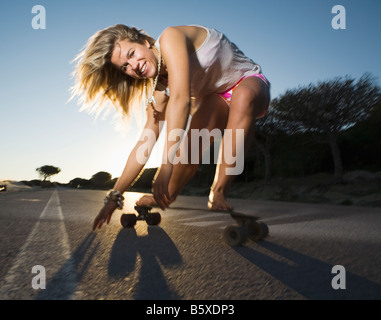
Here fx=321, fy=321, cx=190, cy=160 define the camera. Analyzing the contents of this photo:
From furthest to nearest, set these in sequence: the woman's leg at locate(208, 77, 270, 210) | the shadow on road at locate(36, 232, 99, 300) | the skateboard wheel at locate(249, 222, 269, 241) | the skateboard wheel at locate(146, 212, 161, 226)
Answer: the skateboard wheel at locate(146, 212, 161, 226), the woman's leg at locate(208, 77, 270, 210), the skateboard wheel at locate(249, 222, 269, 241), the shadow on road at locate(36, 232, 99, 300)

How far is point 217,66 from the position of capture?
8.95 ft

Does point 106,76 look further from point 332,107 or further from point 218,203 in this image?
point 332,107

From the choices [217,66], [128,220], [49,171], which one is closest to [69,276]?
[128,220]

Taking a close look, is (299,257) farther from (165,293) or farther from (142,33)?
(142,33)

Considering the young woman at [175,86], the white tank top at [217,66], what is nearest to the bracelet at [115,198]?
the young woman at [175,86]

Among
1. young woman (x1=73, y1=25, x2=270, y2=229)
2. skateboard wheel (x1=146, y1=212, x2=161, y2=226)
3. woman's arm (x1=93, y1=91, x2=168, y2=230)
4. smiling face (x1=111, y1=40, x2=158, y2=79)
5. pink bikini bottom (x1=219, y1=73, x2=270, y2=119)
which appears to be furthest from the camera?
skateboard wheel (x1=146, y1=212, x2=161, y2=226)

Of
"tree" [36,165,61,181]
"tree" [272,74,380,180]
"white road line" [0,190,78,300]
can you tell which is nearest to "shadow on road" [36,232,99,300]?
"white road line" [0,190,78,300]

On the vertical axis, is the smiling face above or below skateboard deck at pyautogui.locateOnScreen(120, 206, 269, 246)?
above

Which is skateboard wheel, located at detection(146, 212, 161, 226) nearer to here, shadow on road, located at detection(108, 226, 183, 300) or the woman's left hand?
shadow on road, located at detection(108, 226, 183, 300)

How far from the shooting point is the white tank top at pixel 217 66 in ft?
8.46

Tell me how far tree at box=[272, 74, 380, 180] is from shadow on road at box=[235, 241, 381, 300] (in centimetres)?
1453

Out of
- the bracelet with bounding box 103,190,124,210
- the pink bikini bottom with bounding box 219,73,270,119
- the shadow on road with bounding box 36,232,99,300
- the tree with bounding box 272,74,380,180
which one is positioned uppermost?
the tree with bounding box 272,74,380,180

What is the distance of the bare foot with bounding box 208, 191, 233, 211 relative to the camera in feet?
7.97

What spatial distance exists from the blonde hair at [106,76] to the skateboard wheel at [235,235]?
157 centimetres
